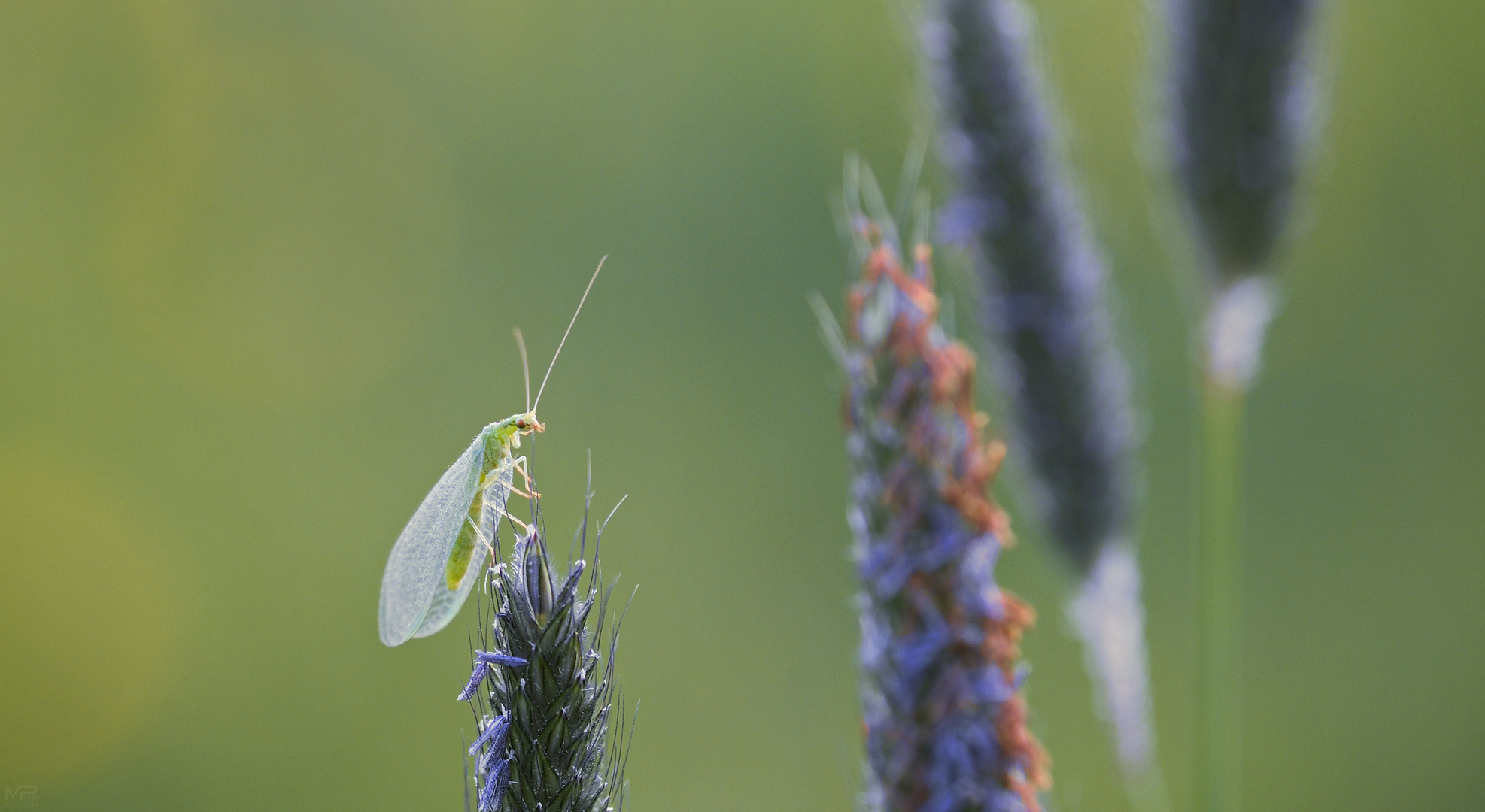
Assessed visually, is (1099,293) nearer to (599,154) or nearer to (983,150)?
(983,150)

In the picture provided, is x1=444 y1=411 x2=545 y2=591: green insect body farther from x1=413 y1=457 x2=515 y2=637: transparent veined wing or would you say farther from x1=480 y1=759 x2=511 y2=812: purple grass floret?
x1=480 y1=759 x2=511 y2=812: purple grass floret

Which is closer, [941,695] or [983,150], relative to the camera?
[941,695]

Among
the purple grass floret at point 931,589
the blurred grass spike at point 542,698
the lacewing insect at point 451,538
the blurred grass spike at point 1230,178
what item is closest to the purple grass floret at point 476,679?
the blurred grass spike at point 542,698

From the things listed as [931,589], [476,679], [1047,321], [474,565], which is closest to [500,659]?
[476,679]

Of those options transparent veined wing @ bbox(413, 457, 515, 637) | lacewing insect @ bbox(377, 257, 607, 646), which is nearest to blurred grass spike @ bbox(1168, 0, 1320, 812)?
lacewing insect @ bbox(377, 257, 607, 646)

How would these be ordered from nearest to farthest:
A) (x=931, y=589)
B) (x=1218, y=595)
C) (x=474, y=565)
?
(x=931, y=589) → (x=1218, y=595) → (x=474, y=565)

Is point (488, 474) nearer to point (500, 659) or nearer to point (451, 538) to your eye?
point (451, 538)

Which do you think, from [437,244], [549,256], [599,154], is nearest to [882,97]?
[599,154]
